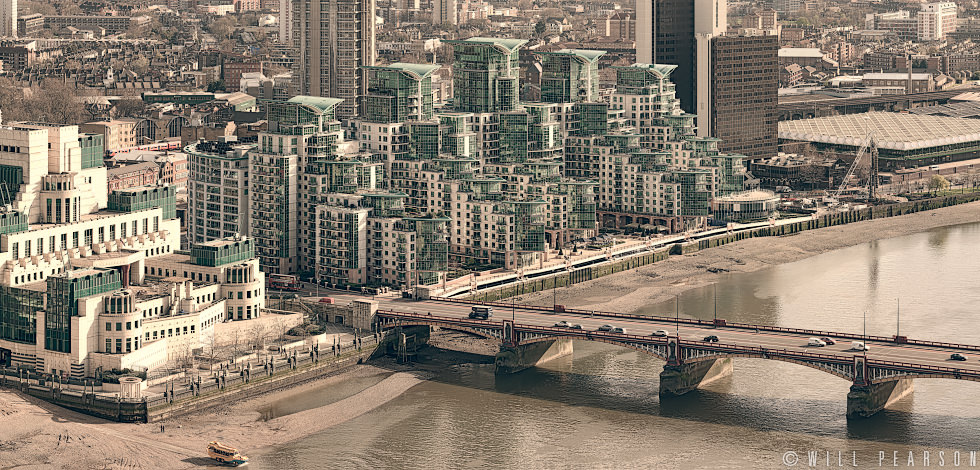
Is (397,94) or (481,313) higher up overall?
(397,94)

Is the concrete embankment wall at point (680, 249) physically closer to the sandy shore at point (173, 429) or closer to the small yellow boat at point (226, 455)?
the sandy shore at point (173, 429)

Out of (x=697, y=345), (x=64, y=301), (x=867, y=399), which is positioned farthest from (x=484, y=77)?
(x=867, y=399)

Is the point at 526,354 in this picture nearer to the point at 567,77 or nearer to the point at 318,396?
the point at 318,396

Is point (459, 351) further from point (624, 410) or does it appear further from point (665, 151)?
point (665, 151)

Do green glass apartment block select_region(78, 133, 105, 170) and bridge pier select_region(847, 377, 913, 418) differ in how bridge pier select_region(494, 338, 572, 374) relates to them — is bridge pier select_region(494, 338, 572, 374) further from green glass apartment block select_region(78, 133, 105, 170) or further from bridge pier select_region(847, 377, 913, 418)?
green glass apartment block select_region(78, 133, 105, 170)

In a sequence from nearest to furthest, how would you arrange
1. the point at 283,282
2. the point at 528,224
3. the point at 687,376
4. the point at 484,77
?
the point at 687,376 < the point at 283,282 < the point at 528,224 < the point at 484,77

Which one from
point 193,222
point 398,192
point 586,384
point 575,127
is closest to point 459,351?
point 586,384

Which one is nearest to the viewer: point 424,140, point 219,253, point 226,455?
point 226,455
